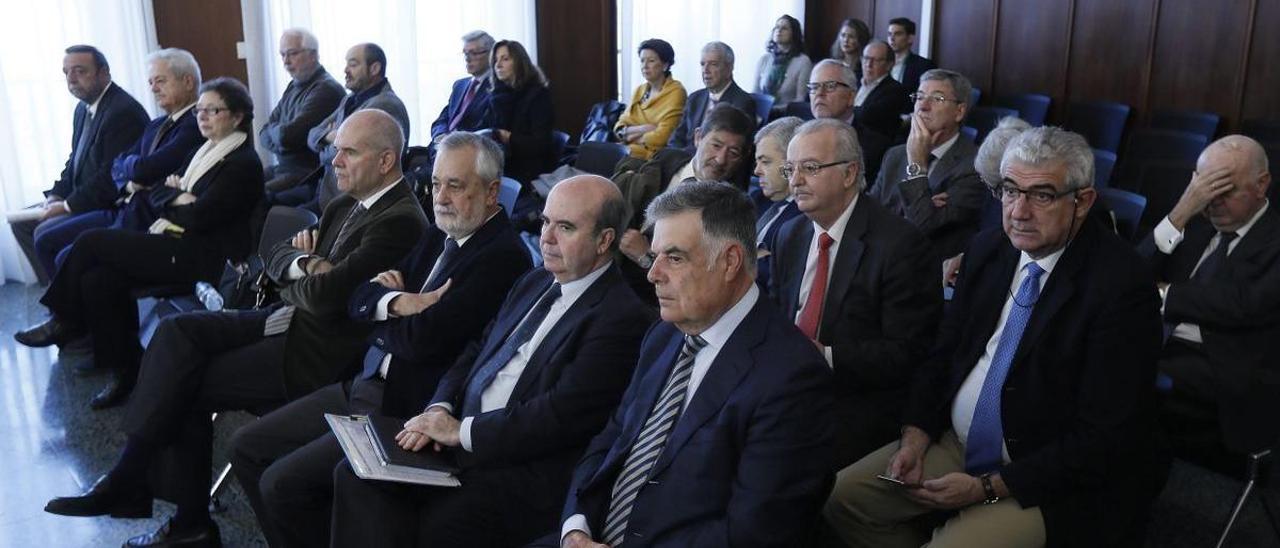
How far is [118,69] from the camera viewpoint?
284 inches

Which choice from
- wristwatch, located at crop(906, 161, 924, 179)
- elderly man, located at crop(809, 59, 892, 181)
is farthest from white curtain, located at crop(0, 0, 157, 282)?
wristwatch, located at crop(906, 161, 924, 179)

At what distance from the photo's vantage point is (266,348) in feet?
11.9

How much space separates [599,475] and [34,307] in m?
5.33

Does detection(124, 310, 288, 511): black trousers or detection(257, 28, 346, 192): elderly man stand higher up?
detection(257, 28, 346, 192): elderly man

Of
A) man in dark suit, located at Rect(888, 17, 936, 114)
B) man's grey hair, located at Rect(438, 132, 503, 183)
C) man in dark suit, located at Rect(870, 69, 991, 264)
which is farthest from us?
man in dark suit, located at Rect(888, 17, 936, 114)

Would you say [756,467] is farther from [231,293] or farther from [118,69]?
[118,69]

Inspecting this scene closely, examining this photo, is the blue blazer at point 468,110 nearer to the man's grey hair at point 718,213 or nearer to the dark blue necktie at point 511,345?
the dark blue necktie at point 511,345

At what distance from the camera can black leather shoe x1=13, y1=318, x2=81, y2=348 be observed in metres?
5.14

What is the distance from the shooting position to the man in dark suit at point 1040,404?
2.37 m

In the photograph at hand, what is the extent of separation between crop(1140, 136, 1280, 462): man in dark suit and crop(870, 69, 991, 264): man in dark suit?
69cm

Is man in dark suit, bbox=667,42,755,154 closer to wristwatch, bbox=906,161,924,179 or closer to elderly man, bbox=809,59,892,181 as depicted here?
elderly man, bbox=809,59,892,181


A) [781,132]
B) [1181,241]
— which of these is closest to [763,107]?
[781,132]

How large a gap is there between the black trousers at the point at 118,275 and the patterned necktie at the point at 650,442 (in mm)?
3114

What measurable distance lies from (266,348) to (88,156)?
9.50 feet
